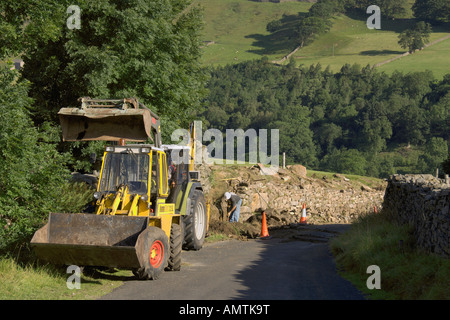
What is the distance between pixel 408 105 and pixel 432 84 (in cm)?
1396

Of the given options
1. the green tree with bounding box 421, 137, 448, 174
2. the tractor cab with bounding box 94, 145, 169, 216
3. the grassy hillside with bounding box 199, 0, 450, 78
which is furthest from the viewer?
the grassy hillside with bounding box 199, 0, 450, 78

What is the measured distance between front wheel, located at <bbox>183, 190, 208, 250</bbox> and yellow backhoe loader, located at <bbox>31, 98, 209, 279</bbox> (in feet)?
0.10

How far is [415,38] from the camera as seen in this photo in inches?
5979

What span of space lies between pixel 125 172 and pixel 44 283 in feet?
10.3

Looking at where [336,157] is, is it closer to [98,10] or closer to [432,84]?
[432,84]

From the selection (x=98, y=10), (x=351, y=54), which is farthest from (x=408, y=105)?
(x=98, y=10)

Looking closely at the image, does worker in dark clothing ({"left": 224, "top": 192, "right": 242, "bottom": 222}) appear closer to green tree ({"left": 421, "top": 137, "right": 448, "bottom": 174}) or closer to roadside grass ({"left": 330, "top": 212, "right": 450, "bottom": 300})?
roadside grass ({"left": 330, "top": 212, "right": 450, "bottom": 300})

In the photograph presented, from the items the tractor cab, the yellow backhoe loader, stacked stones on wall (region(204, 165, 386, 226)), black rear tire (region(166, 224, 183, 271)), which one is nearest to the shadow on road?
black rear tire (region(166, 224, 183, 271))

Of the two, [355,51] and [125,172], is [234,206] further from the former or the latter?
[355,51]

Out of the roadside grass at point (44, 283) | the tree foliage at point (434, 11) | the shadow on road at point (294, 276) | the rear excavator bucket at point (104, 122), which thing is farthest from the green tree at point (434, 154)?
the tree foliage at point (434, 11)

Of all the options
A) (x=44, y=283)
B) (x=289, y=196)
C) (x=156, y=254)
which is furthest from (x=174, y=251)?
(x=289, y=196)

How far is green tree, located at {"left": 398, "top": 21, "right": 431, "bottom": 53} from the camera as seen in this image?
500 feet

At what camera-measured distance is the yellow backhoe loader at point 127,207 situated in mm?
10836

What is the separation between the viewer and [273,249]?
1722cm
